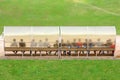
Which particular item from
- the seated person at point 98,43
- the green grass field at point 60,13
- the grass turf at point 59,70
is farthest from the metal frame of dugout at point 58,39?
the green grass field at point 60,13

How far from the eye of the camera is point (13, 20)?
52312 millimetres

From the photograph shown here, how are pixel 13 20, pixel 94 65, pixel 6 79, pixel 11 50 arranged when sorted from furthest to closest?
pixel 13 20
pixel 11 50
pixel 94 65
pixel 6 79

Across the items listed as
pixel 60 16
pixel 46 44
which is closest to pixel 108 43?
pixel 46 44

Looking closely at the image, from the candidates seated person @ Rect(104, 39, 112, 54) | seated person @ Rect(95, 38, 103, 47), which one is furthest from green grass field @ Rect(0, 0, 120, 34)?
seated person @ Rect(95, 38, 103, 47)

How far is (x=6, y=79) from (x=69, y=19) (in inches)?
1072

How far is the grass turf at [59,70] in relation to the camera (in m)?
27.4

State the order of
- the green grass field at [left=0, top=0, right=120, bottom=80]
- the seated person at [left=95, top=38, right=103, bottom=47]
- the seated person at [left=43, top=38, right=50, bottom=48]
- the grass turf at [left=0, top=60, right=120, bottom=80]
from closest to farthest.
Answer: the grass turf at [left=0, top=60, right=120, bottom=80]
the green grass field at [left=0, top=0, right=120, bottom=80]
the seated person at [left=43, top=38, right=50, bottom=48]
the seated person at [left=95, top=38, right=103, bottom=47]

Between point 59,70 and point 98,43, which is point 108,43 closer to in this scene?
point 98,43

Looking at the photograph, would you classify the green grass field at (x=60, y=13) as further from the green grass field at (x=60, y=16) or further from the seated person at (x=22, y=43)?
the seated person at (x=22, y=43)

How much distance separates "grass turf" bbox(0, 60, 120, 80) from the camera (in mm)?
27391

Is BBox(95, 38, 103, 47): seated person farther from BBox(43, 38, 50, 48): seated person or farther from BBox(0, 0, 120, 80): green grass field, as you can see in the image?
BBox(43, 38, 50, 48): seated person

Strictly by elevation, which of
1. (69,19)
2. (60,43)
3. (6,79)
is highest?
(69,19)

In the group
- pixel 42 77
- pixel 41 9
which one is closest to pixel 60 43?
pixel 42 77

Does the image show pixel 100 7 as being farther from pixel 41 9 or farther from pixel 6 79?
pixel 6 79
